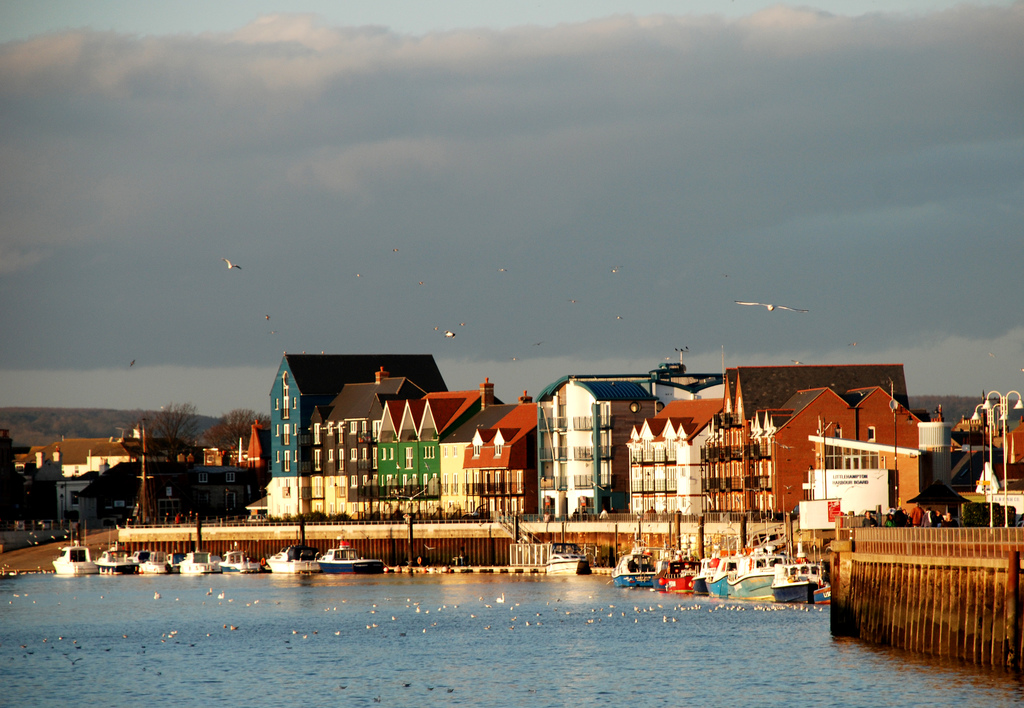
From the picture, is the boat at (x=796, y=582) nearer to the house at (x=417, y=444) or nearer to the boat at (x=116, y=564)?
the house at (x=417, y=444)

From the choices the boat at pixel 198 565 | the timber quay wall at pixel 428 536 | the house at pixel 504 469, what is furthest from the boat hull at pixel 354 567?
the house at pixel 504 469

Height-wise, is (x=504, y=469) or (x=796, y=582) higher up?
(x=504, y=469)

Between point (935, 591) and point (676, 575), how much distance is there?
45.8 metres

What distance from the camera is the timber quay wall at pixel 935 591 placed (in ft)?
141

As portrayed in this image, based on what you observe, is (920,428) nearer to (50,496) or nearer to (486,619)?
(486,619)

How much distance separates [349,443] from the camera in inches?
6024

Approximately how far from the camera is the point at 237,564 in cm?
12975

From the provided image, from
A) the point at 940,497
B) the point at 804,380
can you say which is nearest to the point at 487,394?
the point at 804,380

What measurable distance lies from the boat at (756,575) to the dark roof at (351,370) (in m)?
81.9

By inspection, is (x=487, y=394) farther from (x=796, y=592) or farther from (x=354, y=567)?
(x=796, y=592)

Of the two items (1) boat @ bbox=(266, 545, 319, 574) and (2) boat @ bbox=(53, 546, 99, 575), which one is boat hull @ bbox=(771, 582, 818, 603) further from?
(2) boat @ bbox=(53, 546, 99, 575)

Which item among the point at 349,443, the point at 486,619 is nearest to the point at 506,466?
the point at 349,443

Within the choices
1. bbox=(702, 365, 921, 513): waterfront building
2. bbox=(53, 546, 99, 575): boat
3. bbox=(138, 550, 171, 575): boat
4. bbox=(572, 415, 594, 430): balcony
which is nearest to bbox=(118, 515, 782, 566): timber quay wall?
bbox=(138, 550, 171, 575): boat

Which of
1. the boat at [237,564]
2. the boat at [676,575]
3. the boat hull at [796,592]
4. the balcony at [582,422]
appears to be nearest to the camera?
the boat hull at [796,592]
